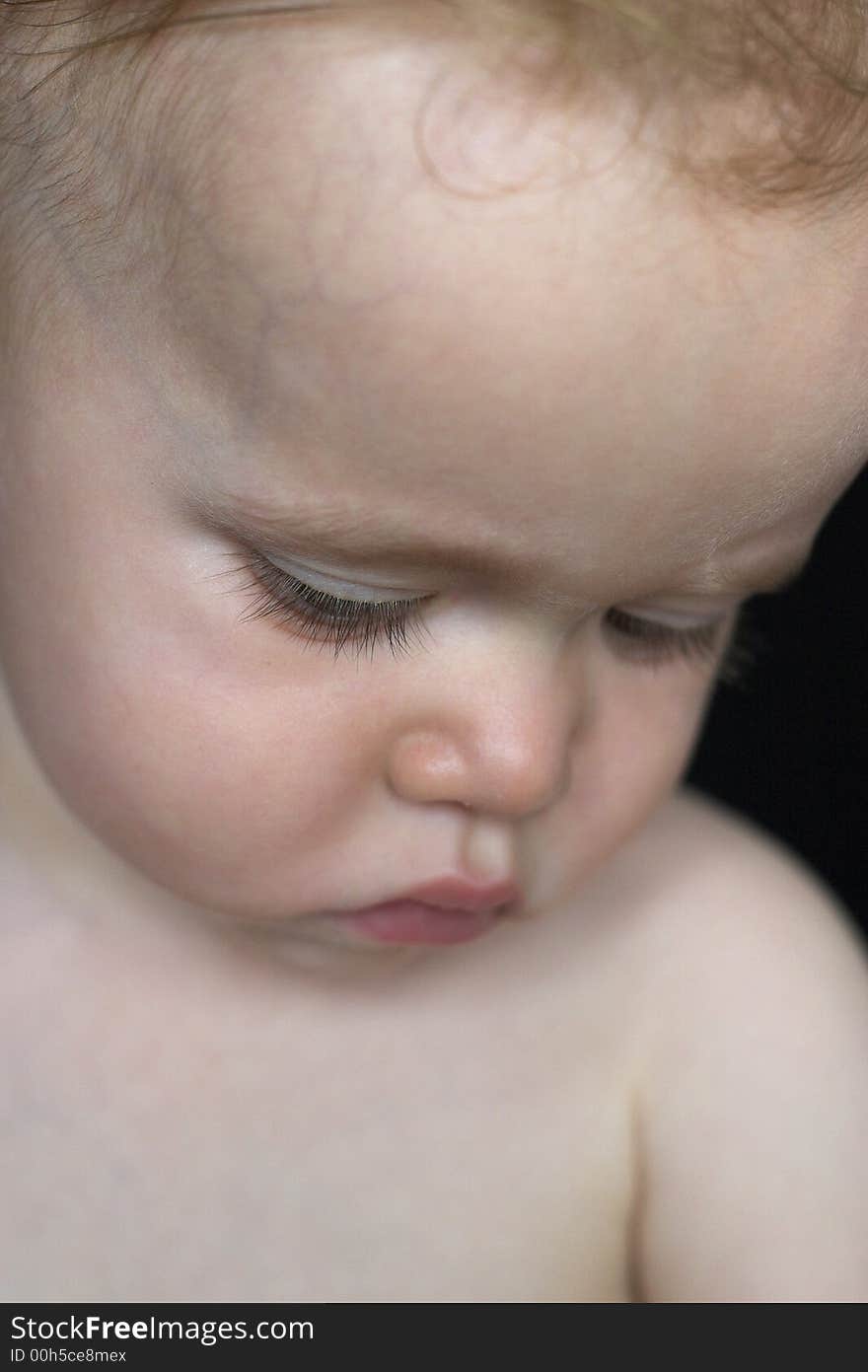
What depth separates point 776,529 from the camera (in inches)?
27.1

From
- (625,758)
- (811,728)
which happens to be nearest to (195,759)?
(625,758)

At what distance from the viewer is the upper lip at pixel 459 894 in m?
0.74

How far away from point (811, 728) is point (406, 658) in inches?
28.6

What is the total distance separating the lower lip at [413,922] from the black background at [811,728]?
0.57m

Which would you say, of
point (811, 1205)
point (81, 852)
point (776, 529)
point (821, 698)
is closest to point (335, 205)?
point (776, 529)

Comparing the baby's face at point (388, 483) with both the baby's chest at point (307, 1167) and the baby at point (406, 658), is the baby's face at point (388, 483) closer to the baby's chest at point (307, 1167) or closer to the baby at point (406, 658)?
the baby at point (406, 658)

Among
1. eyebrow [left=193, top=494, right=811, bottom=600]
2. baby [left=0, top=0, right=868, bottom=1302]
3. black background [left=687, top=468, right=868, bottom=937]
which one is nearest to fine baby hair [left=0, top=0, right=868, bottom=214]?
baby [left=0, top=0, right=868, bottom=1302]

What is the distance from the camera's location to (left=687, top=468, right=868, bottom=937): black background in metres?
1.30

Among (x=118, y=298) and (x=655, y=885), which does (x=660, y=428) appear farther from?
(x=655, y=885)

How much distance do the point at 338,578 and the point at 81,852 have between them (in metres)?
0.32

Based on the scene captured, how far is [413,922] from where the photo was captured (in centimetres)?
76

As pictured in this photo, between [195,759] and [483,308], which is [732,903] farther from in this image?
[483,308]

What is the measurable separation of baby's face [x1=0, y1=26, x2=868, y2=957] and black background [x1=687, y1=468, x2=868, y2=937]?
532 mm

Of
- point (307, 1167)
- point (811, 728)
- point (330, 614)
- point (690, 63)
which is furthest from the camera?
point (811, 728)
